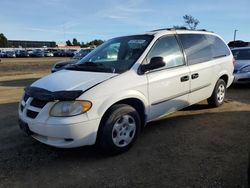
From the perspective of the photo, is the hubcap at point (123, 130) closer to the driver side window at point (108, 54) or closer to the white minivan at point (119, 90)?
the white minivan at point (119, 90)

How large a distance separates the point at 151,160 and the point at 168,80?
1445 millimetres

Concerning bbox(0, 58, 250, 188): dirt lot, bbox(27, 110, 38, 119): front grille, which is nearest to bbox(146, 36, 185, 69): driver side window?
bbox(0, 58, 250, 188): dirt lot

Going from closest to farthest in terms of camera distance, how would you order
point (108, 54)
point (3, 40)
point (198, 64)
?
point (108, 54) → point (198, 64) → point (3, 40)

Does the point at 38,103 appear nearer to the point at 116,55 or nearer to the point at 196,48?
the point at 116,55

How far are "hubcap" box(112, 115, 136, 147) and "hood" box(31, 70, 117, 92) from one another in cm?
65

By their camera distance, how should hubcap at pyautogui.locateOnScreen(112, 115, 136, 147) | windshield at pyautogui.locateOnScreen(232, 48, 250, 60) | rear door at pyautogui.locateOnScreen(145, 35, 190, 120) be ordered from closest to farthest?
hubcap at pyautogui.locateOnScreen(112, 115, 136, 147)
rear door at pyautogui.locateOnScreen(145, 35, 190, 120)
windshield at pyautogui.locateOnScreen(232, 48, 250, 60)

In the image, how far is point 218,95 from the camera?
6520mm

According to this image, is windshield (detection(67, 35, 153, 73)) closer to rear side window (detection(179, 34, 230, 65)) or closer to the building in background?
rear side window (detection(179, 34, 230, 65))

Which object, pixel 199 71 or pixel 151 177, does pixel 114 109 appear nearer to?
pixel 151 177

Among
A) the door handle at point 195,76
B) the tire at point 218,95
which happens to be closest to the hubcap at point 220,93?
the tire at point 218,95

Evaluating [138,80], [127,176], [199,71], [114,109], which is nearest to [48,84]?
[114,109]

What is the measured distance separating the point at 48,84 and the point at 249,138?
329cm

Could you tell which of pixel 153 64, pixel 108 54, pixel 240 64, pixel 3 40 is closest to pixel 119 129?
pixel 153 64

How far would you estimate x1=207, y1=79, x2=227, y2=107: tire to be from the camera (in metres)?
6.36
